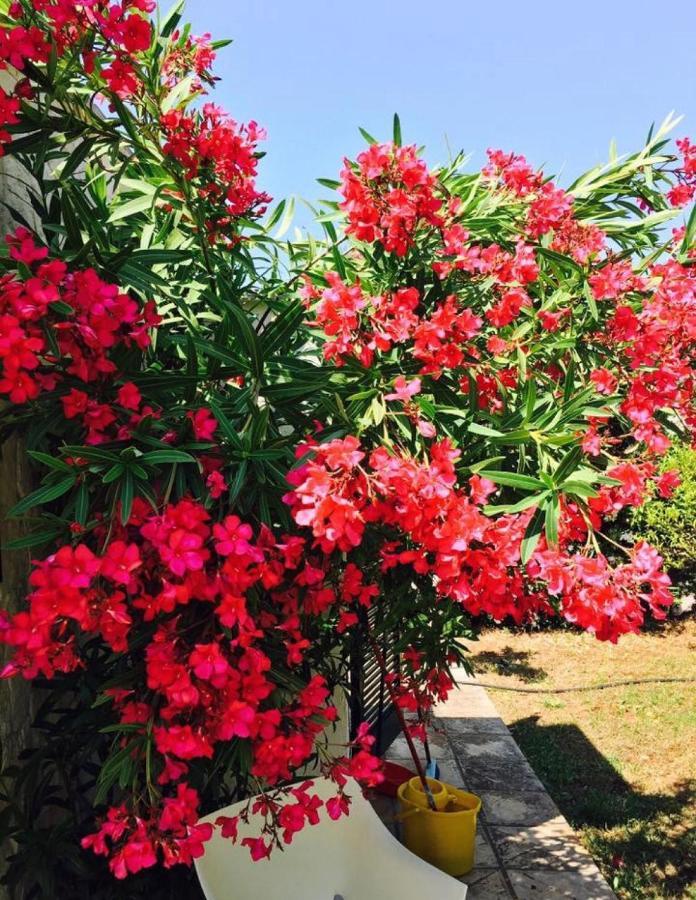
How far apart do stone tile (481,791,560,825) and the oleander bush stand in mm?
1774

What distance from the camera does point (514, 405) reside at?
1.92m

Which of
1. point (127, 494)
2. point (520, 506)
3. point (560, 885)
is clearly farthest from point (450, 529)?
point (560, 885)

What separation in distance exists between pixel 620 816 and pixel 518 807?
1.59 feet

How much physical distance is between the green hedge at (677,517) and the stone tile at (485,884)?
3955 mm

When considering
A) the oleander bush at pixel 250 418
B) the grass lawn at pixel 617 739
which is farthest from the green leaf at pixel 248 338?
the grass lawn at pixel 617 739

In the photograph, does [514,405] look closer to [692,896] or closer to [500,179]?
[500,179]

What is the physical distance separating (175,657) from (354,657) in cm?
126

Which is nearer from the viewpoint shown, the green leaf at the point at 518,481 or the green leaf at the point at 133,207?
the green leaf at the point at 518,481

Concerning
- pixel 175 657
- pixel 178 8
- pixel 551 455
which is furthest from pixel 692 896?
pixel 178 8

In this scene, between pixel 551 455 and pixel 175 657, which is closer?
pixel 175 657

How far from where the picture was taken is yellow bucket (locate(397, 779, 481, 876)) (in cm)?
294

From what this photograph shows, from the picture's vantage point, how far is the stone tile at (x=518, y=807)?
3.48 m

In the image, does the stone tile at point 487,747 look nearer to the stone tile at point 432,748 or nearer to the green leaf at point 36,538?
the stone tile at point 432,748

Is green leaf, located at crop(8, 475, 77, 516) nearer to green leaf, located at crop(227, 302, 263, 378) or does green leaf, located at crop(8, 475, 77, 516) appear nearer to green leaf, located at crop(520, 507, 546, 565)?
green leaf, located at crop(227, 302, 263, 378)
